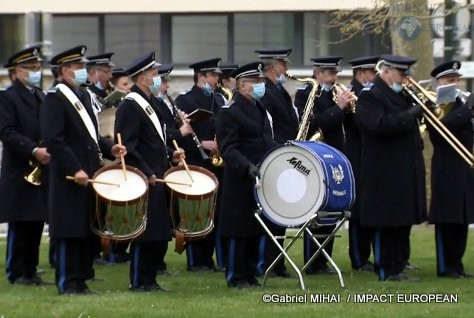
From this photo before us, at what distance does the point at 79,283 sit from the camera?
1316 cm

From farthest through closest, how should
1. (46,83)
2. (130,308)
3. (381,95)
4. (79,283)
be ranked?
(46,83) < (381,95) < (79,283) < (130,308)

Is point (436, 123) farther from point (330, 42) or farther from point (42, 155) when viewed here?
point (330, 42)

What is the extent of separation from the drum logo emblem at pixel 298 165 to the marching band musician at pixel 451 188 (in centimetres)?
196

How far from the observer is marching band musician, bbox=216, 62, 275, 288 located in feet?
44.6

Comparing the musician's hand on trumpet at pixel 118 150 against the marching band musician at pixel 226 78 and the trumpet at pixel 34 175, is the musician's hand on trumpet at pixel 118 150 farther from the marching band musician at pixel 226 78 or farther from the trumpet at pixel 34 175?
the marching band musician at pixel 226 78

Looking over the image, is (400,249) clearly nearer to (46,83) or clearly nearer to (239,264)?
(239,264)

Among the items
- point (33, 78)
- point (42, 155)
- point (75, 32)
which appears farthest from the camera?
point (75, 32)

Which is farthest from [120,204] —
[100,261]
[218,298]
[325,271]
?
[100,261]

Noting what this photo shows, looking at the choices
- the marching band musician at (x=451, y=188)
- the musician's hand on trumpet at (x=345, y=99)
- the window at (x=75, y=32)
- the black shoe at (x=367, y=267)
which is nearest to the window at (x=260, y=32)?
the window at (x=75, y=32)

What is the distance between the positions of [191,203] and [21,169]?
191 centimetres

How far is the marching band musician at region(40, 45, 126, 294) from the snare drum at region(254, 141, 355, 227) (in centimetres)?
135

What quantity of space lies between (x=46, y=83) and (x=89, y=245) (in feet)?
58.2

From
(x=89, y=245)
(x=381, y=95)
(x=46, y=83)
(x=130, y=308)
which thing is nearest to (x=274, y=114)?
(x=381, y=95)

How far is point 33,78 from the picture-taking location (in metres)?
14.1
